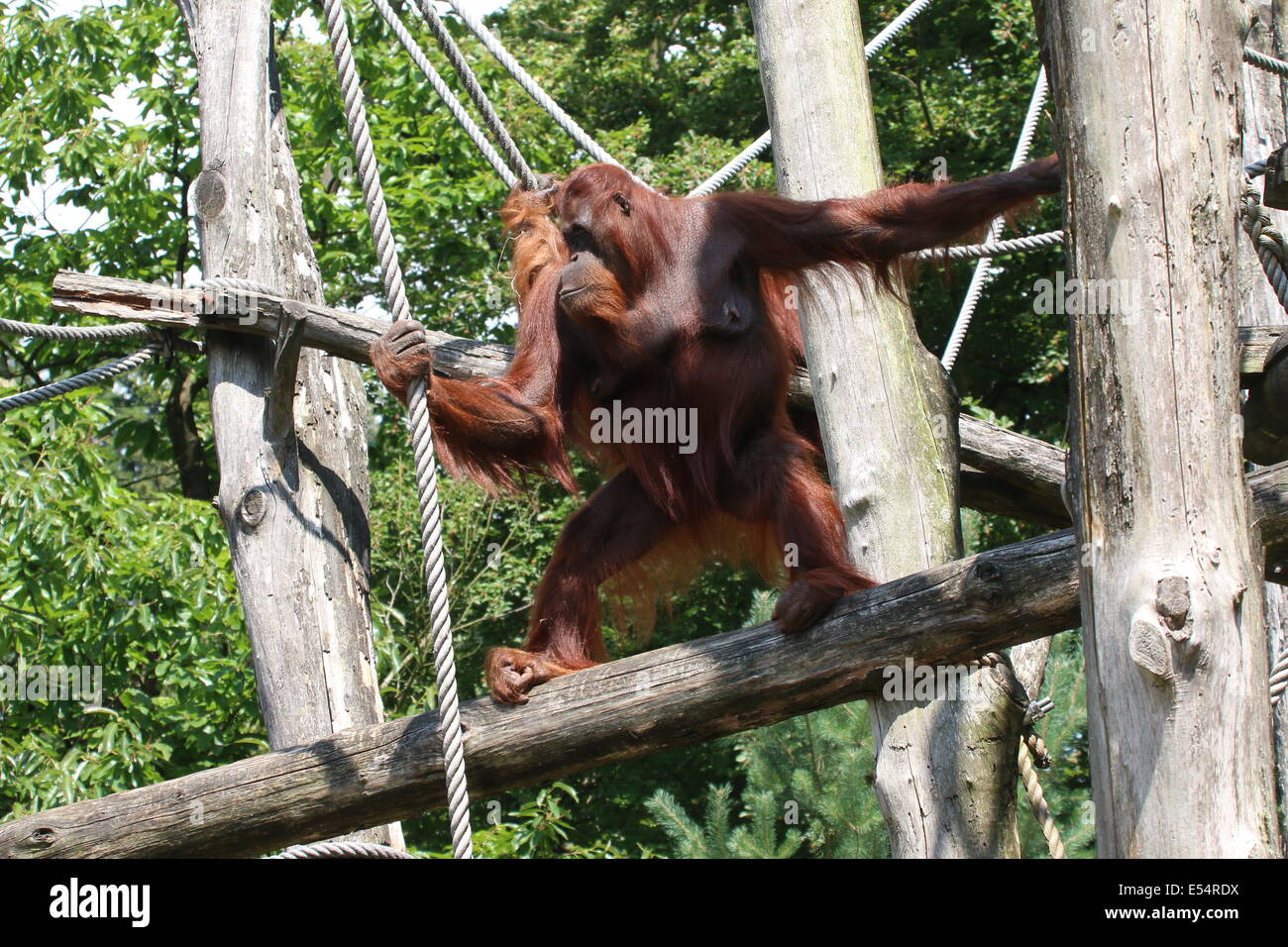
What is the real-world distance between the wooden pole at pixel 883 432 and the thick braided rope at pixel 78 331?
220cm

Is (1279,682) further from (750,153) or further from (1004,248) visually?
(750,153)

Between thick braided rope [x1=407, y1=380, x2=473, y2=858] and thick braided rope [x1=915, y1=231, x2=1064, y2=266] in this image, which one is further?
thick braided rope [x1=915, y1=231, x2=1064, y2=266]

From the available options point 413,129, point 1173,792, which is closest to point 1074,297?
point 1173,792

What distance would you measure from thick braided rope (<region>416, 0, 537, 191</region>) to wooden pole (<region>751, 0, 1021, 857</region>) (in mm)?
924

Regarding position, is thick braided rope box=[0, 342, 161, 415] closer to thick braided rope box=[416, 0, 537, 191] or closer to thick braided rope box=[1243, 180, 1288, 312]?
thick braided rope box=[416, 0, 537, 191]

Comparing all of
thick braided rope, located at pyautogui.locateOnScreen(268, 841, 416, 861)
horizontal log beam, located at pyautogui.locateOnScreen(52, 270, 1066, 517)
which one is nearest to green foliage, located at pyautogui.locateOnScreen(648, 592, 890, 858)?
horizontal log beam, located at pyautogui.locateOnScreen(52, 270, 1066, 517)

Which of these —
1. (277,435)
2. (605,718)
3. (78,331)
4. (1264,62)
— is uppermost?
(1264,62)

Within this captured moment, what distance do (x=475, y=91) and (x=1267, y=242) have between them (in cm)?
248

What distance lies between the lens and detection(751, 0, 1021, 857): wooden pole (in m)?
3.49

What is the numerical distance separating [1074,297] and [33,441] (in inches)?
234

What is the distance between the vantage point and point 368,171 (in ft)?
9.90

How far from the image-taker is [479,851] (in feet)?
26.6

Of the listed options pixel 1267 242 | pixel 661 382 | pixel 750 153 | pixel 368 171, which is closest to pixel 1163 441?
pixel 1267 242

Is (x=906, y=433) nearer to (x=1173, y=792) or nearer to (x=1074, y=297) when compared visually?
(x=1074, y=297)
